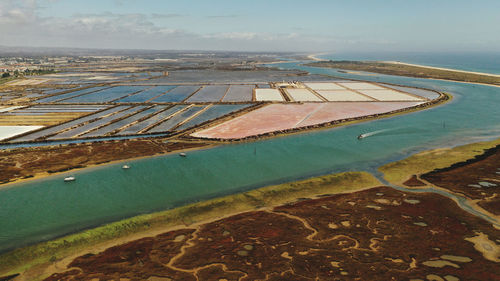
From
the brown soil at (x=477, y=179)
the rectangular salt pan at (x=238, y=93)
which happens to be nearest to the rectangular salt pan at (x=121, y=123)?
the rectangular salt pan at (x=238, y=93)

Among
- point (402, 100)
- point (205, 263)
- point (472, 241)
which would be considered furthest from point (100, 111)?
point (402, 100)

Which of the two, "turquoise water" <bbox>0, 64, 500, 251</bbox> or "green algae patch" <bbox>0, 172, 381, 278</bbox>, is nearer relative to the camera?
"green algae patch" <bbox>0, 172, 381, 278</bbox>

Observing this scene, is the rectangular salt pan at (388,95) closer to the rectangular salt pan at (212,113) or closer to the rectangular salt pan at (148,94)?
the rectangular salt pan at (212,113)

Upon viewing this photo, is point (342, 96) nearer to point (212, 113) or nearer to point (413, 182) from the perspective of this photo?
point (212, 113)

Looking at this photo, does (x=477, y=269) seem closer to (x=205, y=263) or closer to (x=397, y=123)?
(x=205, y=263)

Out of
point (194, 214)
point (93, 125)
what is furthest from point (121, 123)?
point (194, 214)

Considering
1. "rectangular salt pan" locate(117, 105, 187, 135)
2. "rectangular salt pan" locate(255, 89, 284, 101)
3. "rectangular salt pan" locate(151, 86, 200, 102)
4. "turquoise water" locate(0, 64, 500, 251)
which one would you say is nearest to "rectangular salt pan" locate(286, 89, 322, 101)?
"rectangular salt pan" locate(255, 89, 284, 101)

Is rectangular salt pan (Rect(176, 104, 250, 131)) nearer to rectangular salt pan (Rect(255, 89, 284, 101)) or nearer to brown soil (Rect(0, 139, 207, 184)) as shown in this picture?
brown soil (Rect(0, 139, 207, 184))
